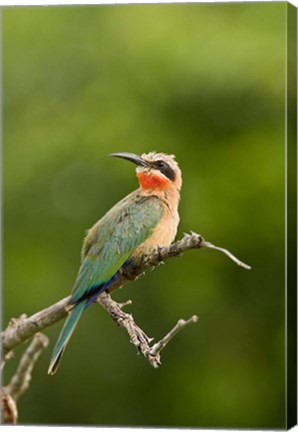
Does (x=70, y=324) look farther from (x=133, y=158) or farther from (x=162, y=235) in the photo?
(x=133, y=158)

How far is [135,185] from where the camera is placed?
5.88m

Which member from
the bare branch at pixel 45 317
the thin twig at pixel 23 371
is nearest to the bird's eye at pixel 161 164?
the bare branch at pixel 45 317

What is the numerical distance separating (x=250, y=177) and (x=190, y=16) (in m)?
0.81

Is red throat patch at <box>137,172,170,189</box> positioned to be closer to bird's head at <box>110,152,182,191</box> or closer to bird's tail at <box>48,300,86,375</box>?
bird's head at <box>110,152,182,191</box>

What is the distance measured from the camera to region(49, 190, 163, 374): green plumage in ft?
18.2

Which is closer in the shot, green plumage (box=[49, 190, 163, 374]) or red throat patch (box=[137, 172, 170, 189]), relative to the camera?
green plumage (box=[49, 190, 163, 374])

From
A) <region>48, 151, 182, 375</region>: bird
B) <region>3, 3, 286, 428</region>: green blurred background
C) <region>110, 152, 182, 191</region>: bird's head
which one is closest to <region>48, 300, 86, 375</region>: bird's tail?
<region>48, 151, 182, 375</region>: bird

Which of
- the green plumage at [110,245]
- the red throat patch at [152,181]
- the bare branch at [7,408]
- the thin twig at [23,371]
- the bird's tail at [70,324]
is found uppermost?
the red throat patch at [152,181]

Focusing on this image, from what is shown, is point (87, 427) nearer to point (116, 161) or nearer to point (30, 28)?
point (116, 161)

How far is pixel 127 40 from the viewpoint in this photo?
6.04 meters

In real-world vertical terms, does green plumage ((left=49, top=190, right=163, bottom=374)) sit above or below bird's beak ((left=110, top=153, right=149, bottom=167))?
below

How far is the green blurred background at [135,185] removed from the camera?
5.74 m

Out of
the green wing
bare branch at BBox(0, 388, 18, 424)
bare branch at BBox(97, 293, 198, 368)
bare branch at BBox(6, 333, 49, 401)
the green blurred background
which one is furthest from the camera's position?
the green blurred background

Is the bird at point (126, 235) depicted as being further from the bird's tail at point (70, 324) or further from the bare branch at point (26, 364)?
the bare branch at point (26, 364)
